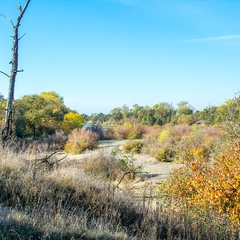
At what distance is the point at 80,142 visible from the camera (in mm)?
21156

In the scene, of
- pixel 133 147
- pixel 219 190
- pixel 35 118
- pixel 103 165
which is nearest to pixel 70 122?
pixel 35 118

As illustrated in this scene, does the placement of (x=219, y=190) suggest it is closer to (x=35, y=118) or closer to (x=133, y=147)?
(x=133, y=147)

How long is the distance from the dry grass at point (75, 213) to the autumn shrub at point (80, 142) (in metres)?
13.9

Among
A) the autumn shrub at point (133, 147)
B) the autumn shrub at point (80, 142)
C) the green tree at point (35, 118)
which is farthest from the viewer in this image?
the green tree at point (35, 118)

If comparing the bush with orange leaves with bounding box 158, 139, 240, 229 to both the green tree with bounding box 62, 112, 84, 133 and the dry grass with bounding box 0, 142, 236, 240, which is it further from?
the green tree with bounding box 62, 112, 84, 133

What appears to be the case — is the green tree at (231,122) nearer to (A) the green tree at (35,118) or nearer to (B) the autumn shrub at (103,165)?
(B) the autumn shrub at (103,165)

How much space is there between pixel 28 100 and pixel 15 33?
2142 cm

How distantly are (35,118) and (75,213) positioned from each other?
21833mm

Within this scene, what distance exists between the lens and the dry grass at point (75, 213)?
3.66m

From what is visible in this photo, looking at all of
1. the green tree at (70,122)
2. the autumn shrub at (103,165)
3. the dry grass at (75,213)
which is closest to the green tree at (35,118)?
the green tree at (70,122)

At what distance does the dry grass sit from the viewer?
3.66 metres

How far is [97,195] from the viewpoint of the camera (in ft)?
18.3

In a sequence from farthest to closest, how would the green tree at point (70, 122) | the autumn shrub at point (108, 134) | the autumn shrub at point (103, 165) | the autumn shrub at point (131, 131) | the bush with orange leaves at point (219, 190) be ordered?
the autumn shrub at point (108, 134) → the autumn shrub at point (131, 131) → the green tree at point (70, 122) → the autumn shrub at point (103, 165) → the bush with orange leaves at point (219, 190)

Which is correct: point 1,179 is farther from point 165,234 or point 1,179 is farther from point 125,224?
point 165,234
